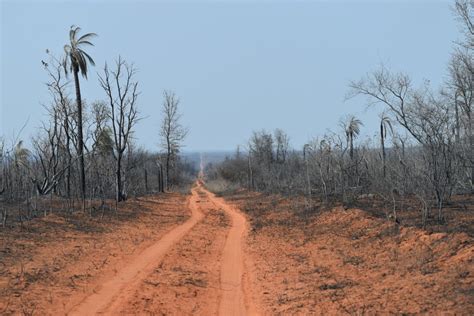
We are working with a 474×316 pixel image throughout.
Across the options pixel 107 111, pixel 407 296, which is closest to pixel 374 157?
pixel 407 296

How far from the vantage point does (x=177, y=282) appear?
966 centimetres

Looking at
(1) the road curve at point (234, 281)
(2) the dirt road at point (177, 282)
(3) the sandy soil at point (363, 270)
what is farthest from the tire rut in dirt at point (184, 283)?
(3) the sandy soil at point (363, 270)

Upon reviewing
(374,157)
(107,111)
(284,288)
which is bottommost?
(284,288)

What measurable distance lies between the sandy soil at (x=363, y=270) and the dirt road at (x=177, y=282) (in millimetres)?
584

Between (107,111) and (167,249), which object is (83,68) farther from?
(167,249)

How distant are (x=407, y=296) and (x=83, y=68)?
66.6 ft

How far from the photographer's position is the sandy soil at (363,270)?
704 centimetres

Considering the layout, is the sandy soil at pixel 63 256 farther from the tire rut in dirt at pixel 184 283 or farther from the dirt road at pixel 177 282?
the tire rut in dirt at pixel 184 283

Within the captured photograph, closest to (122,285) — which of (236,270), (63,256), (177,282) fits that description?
(177,282)

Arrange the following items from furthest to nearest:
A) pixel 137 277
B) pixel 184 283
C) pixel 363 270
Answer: pixel 363 270
pixel 137 277
pixel 184 283

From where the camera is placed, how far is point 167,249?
13562 mm

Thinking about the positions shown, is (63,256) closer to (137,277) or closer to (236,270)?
(137,277)

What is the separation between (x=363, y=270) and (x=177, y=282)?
4.14 m

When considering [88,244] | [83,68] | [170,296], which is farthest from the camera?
[83,68]
